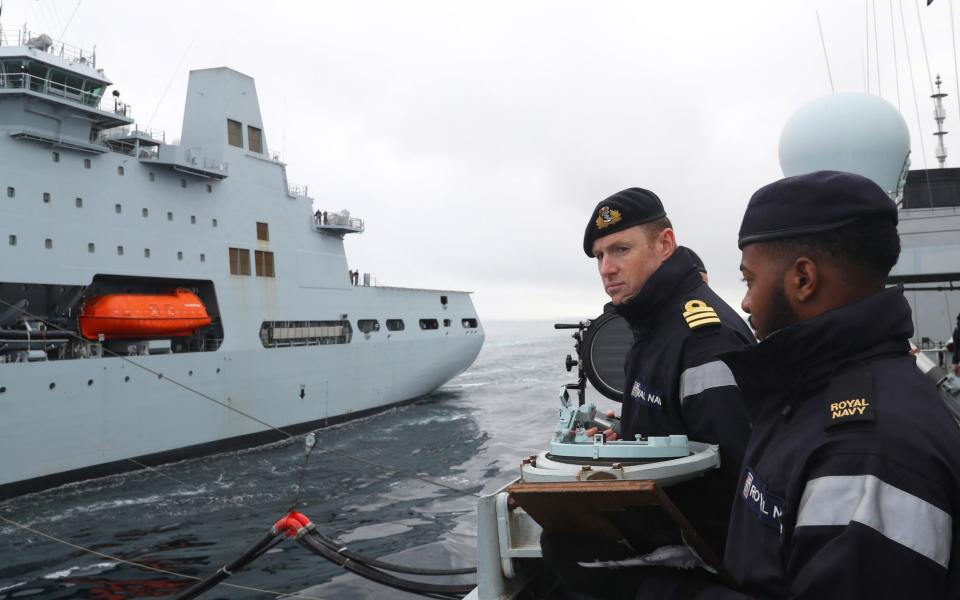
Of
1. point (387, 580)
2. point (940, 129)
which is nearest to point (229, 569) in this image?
point (387, 580)

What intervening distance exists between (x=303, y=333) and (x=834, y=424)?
68.4 ft

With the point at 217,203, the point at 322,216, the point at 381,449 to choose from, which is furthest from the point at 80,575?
the point at 322,216

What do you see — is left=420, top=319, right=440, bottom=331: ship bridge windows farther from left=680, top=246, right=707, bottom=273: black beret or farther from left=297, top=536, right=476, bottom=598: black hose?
left=680, top=246, right=707, bottom=273: black beret

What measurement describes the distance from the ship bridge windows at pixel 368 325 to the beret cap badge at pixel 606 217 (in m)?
21.9

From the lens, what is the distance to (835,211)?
4.38 feet

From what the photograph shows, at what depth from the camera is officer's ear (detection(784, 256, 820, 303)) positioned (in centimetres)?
137

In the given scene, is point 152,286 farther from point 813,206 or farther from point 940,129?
point 940,129

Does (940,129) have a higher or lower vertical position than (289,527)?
higher

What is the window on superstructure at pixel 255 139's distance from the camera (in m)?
21.3

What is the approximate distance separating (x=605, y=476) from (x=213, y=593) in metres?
8.53

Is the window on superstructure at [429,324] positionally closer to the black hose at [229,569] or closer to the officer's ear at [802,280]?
the black hose at [229,569]

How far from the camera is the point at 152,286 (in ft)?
59.1

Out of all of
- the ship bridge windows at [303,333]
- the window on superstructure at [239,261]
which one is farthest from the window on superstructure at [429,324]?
the window on superstructure at [239,261]

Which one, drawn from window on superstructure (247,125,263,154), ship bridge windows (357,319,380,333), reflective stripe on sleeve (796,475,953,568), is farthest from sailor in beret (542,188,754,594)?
ship bridge windows (357,319,380,333)
